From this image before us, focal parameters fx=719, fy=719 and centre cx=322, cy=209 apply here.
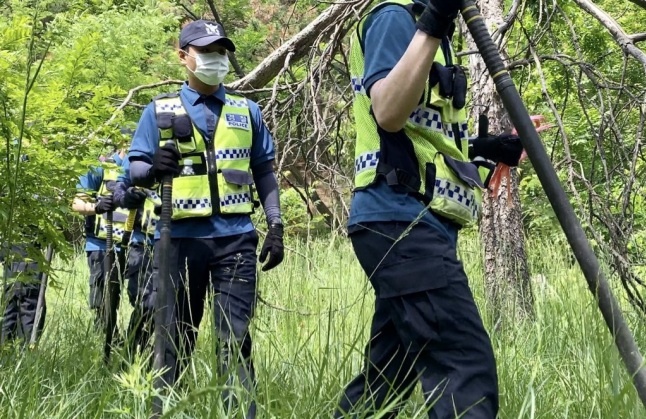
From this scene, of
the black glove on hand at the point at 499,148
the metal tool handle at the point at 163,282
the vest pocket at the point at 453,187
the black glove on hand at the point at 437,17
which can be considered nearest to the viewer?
the black glove on hand at the point at 437,17

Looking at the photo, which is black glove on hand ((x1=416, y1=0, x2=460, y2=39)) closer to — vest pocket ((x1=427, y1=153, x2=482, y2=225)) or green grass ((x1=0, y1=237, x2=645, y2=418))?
vest pocket ((x1=427, y1=153, x2=482, y2=225))

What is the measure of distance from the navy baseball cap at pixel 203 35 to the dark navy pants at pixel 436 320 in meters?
2.12

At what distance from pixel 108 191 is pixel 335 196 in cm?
195

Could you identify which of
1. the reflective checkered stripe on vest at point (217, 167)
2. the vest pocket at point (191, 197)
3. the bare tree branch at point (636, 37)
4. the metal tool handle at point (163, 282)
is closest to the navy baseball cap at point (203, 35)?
the reflective checkered stripe on vest at point (217, 167)

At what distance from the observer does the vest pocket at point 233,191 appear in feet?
11.6

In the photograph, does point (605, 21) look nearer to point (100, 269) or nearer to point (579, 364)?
point (579, 364)

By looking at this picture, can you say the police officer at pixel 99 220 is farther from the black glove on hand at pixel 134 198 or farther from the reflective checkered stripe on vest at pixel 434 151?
the reflective checkered stripe on vest at pixel 434 151

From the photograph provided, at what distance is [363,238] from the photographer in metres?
2.15

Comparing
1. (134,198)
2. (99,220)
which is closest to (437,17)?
(134,198)

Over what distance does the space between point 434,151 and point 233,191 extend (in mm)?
1673

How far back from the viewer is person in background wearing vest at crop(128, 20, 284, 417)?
135 inches

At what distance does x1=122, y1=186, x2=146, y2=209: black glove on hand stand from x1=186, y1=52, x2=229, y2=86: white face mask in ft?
2.33

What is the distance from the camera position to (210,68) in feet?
12.3

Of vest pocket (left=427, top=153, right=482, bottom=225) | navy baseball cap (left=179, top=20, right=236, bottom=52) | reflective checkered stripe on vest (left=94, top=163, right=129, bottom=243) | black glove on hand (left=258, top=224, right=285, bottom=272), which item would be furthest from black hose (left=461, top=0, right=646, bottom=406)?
reflective checkered stripe on vest (left=94, top=163, right=129, bottom=243)
